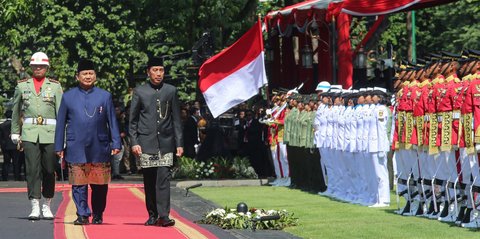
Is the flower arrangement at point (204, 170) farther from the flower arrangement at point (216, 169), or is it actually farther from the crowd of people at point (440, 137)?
the crowd of people at point (440, 137)

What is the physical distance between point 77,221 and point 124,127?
19269mm

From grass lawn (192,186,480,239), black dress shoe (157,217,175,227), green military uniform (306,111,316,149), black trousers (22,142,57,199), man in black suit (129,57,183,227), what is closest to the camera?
grass lawn (192,186,480,239)

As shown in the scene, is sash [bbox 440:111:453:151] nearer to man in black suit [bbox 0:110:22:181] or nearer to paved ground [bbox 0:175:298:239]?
paved ground [bbox 0:175:298:239]

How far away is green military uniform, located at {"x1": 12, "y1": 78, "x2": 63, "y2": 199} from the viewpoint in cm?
1906

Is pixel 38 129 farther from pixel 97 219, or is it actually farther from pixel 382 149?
pixel 382 149

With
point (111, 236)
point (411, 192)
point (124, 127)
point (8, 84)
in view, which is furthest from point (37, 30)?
point (8, 84)

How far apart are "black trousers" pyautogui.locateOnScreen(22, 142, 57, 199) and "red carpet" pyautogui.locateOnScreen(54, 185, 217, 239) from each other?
1.42 feet

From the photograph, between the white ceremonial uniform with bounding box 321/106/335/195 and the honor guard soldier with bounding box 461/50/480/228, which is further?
the white ceremonial uniform with bounding box 321/106/335/195

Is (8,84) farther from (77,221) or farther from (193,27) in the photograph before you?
(77,221)

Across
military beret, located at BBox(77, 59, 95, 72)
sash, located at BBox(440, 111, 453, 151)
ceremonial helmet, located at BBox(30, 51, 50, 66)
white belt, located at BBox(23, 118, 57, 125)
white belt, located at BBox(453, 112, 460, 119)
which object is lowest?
sash, located at BBox(440, 111, 453, 151)

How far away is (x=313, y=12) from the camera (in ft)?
107

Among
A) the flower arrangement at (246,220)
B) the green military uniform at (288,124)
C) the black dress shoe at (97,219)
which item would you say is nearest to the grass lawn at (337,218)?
the flower arrangement at (246,220)

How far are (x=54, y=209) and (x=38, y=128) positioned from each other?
2.67 m

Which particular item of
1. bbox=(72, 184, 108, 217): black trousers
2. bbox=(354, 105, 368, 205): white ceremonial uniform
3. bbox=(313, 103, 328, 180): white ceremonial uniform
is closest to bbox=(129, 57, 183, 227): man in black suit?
bbox=(72, 184, 108, 217): black trousers
